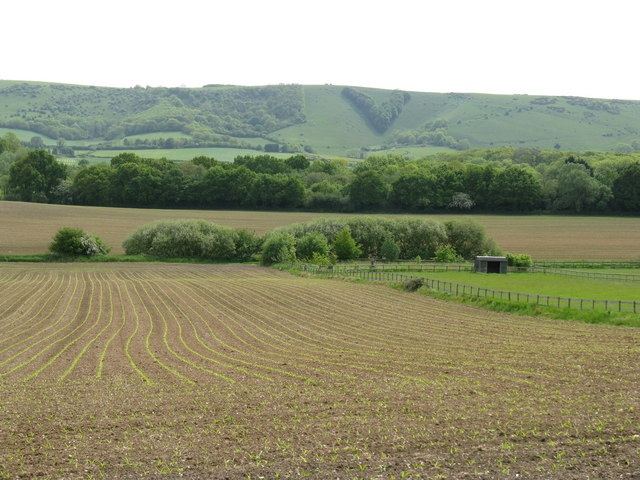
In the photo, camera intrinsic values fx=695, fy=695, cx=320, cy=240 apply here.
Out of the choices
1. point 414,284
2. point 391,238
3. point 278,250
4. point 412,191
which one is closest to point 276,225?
point 391,238

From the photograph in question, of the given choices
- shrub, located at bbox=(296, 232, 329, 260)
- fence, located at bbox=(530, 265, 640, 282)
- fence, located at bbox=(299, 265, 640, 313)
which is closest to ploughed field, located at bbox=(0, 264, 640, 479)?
fence, located at bbox=(299, 265, 640, 313)

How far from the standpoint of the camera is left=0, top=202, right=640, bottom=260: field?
3863 inches

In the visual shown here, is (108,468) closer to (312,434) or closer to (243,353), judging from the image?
(312,434)

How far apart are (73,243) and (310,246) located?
31.3 meters

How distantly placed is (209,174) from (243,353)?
389ft

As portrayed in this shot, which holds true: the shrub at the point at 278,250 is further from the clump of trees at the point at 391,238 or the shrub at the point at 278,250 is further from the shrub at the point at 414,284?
the shrub at the point at 414,284

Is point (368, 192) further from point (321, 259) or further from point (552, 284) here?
point (552, 284)

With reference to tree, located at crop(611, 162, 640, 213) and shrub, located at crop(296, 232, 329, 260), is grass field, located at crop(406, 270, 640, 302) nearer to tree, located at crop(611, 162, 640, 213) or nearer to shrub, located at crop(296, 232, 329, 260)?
shrub, located at crop(296, 232, 329, 260)

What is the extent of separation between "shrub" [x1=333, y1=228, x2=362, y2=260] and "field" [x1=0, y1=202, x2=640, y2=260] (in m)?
18.9

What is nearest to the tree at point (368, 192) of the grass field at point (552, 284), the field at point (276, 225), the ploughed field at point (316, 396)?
the field at point (276, 225)

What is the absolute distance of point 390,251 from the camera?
9556cm

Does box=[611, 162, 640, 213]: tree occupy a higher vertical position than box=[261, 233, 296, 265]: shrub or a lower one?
higher

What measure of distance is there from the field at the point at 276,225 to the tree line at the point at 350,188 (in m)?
5.89

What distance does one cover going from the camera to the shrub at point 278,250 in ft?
298
